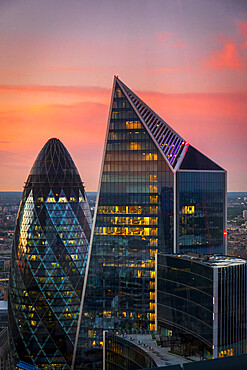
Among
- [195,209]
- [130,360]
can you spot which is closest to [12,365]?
[195,209]

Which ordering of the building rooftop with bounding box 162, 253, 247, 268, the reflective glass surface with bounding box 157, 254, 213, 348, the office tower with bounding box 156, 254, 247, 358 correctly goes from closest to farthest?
the office tower with bounding box 156, 254, 247, 358 → the reflective glass surface with bounding box 157, 254, 213, 348 → the building rooftop with bounding box 162, 253, 247, 268

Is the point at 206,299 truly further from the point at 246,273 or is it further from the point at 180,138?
the point at 180,138

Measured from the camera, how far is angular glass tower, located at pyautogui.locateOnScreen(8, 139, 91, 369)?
105ft

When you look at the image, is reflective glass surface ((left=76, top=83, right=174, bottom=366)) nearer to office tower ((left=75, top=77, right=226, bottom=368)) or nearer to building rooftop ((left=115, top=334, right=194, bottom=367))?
office tower ((left=75, top=77, right=226, bottom=368))

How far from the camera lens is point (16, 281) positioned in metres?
33.2

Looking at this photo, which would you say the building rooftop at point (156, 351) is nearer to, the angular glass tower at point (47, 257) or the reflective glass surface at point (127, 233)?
the reflective glass surface at point (127, 233)

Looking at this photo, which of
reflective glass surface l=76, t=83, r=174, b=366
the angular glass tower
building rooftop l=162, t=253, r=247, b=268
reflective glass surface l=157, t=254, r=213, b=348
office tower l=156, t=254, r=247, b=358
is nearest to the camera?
office tower l=156, t=254, r=247, b=358

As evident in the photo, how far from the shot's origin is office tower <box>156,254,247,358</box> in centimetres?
1565

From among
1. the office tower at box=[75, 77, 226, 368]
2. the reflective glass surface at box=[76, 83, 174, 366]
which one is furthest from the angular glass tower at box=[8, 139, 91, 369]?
the reflective glass surface at box=[76, 83, 174, 366]

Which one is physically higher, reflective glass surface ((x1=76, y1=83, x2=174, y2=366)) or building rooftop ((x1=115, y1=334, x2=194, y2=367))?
reflective glass surface ((x1=76, y1=83, x2=174, y2=366))

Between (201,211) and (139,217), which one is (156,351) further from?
(201,211)

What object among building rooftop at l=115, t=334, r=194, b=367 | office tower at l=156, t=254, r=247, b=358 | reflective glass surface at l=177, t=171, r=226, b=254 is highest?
reflective glass surface at l=177, t=171, r=226, b=254

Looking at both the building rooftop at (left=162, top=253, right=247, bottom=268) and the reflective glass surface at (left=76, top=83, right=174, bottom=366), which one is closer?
the building rooftop at (left=162, top=253, right=247, bottom=268)

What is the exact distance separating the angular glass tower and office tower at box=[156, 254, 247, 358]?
15.5m
